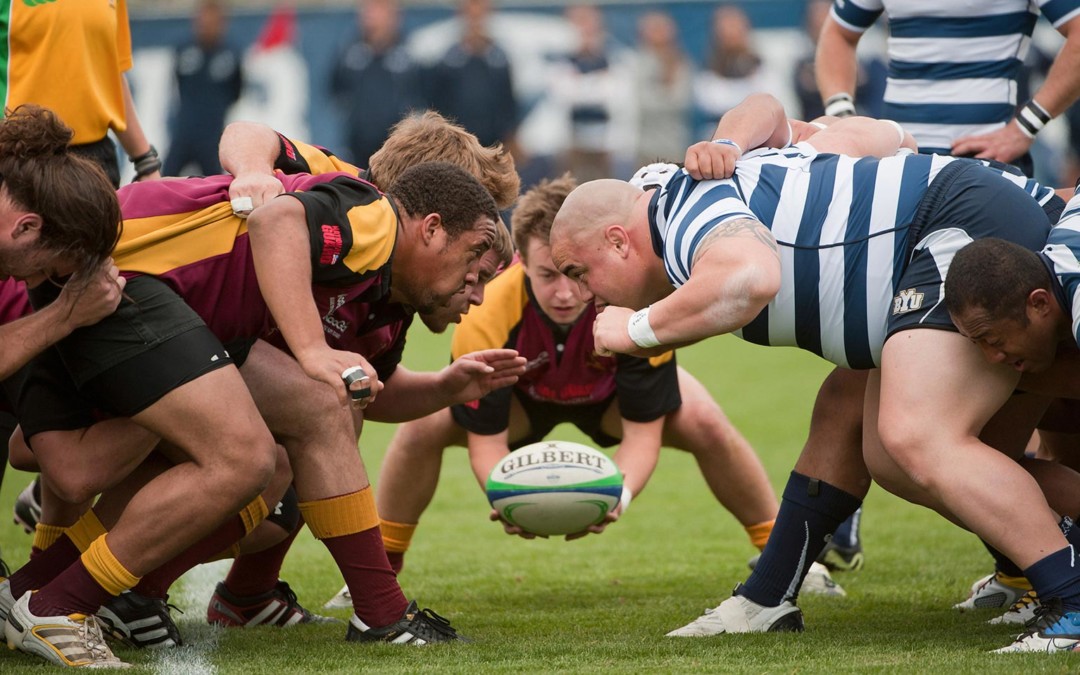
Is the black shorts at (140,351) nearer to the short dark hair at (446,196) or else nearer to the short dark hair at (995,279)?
the short dark hair at (446,196)

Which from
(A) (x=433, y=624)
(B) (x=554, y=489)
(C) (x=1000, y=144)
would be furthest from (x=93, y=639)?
(C) (x=1000, y=144)

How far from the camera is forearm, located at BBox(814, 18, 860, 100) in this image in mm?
6012

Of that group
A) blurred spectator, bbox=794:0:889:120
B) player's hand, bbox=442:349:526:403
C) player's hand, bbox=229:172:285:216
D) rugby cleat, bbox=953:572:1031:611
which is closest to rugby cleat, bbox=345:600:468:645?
player's hand, bbox=442:349:526:403

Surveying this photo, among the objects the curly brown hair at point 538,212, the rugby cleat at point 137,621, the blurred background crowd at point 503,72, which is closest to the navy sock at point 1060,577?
the curly brown hair at point 538,212

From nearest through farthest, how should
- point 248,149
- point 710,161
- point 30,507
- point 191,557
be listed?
point 710,161, point 191,557, point 248,149, point 30,507

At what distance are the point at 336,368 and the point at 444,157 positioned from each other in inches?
47.4

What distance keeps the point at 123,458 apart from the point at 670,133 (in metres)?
14.3

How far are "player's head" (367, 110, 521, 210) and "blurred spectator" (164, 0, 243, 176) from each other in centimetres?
1136

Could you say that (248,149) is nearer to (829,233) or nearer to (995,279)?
(829,233)

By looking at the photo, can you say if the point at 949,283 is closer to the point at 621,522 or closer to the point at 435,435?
the point at 435,435

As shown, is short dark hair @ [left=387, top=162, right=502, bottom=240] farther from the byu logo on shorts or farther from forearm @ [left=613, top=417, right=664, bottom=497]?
forearm @ [left=613, top=417, right=664, bottom=497]

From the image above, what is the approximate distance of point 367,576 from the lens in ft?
13.0

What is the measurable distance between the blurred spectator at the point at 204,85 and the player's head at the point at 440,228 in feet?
39.3

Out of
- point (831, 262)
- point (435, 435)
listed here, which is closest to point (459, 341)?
point (435, 435)
